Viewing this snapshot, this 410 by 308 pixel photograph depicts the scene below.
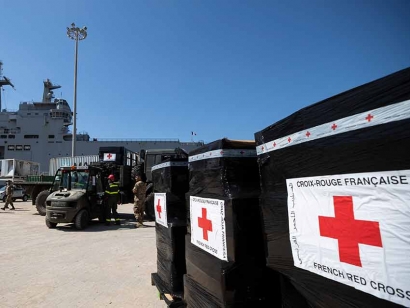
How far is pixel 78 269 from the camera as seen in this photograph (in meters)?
5.65

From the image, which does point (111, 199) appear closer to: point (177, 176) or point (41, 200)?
point (41, 200)

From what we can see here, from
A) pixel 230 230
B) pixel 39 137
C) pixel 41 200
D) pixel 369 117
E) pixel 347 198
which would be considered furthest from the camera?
pixel 39 137

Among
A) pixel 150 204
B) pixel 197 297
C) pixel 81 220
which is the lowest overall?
pixel 197 297

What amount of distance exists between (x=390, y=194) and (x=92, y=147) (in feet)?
222

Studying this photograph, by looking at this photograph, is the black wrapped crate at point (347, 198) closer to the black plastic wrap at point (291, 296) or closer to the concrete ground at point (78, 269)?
the black plastic wrap at point (291, 296)

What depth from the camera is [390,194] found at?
3.95ft

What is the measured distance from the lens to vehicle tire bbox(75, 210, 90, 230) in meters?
10.5

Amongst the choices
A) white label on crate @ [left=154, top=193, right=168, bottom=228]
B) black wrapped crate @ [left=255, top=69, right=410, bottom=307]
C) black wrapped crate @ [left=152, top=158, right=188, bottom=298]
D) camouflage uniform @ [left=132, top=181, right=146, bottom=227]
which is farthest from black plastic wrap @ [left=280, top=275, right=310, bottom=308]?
camouflage uniform @ [left=132, top=181, right=146, bottom=227]

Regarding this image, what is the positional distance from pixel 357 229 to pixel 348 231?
0.06m

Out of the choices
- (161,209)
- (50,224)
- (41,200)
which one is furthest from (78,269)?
(41,200)

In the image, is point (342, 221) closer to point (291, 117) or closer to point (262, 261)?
point (291, 117)

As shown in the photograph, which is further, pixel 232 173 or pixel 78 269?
pixel 78 269

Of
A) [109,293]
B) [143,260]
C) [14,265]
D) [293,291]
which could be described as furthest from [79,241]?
[293,291]

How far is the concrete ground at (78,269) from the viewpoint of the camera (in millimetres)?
4188
